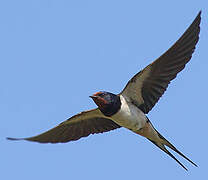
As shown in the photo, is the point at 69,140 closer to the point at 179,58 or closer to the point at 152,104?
the point at 152,104

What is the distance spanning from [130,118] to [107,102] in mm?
335

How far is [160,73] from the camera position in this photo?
7934 millimetres

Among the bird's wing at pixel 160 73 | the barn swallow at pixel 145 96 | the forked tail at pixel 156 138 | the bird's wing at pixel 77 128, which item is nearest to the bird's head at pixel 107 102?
the barn swallow at pixel 145 96

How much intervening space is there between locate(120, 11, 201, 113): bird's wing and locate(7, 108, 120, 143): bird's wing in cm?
64

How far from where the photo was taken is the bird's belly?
7.89 metres

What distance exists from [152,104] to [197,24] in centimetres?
139

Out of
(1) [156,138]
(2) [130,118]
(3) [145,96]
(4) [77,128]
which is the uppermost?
(4) [77,128]

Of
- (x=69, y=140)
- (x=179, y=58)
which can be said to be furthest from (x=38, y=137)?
(x=179, y=58)

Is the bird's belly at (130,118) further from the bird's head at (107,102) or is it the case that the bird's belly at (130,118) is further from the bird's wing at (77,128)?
the bird's wing at (77,128)

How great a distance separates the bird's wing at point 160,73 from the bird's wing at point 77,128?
2.10 feet

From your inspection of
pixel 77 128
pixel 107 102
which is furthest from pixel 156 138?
pixel 77 128

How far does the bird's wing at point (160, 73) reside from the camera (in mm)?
7422

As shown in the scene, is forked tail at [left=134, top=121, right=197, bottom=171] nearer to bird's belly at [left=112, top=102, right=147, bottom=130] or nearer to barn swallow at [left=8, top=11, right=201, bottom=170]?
barn swallow at [left=8, top=11, right=201, bottom=170]

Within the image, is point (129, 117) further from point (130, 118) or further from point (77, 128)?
point (77, 128)
